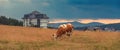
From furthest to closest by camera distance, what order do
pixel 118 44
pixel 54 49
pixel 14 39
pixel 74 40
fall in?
pixel 74 40 → pixel 14 39 → pixel 118 44 → pixel 54 49

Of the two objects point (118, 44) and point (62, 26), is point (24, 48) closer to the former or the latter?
point (118, 44)

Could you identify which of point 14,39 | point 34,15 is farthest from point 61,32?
point 34,15

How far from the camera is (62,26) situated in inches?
1420

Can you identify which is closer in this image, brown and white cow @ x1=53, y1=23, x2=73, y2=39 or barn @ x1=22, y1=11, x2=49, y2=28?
brown and white cow @ x1=53, y1=23, x2=73, y2=39

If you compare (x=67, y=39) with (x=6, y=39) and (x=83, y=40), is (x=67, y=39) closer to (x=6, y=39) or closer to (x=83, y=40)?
(x=83, y=40)

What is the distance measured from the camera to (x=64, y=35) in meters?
35.5

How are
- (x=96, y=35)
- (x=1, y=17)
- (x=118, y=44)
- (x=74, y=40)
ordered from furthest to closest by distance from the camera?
(x=1, y=17) < (x=96, y=35) < (x=74, y=40) < (x=118, y=44)

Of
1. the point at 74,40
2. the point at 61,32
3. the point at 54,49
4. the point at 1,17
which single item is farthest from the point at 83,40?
the point at 1,17

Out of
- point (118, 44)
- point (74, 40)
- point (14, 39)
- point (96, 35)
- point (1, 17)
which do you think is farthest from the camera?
point (1, 17)

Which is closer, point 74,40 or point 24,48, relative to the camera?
point 24,48

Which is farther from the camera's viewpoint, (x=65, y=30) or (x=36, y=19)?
(x=36, y=19)

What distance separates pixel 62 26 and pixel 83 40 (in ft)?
11.6

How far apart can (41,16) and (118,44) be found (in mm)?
92526

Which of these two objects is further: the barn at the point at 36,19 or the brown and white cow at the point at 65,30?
the barn at the point at 36,19
